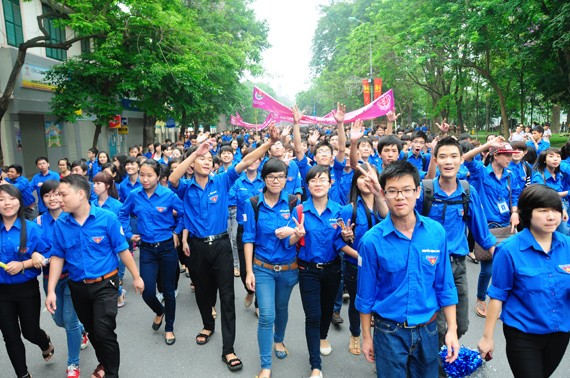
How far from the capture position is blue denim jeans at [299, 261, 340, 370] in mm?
3707

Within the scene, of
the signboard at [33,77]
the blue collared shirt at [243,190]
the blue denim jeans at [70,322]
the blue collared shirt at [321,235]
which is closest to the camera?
the blue collared shirt at [321,235]

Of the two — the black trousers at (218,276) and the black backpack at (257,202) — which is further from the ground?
the black backpack at (257,202)

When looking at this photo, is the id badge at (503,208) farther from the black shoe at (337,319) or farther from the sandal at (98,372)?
the sandal at (98,372)

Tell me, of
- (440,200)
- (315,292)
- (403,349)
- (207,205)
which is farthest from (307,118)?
(403,349)

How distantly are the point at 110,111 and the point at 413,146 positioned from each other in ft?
33.5

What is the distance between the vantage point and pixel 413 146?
25.3 feet

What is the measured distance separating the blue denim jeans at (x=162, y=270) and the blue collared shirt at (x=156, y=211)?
0.11m

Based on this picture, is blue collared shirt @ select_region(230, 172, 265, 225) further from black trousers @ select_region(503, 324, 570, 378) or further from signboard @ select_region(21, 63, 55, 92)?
signboard @ select_region(21, 63, 55, 92)

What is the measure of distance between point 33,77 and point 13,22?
1921mm

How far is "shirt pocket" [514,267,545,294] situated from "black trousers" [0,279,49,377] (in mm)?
3762

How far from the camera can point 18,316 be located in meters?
3.78

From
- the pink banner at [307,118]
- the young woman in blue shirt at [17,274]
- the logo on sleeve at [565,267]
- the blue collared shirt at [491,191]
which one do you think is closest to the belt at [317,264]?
the logo on sleeve at [565,267]

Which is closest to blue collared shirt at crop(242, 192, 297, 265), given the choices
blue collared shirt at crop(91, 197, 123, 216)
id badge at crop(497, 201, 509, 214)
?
blue collared shirt at crop(91, 197, 123, 216)

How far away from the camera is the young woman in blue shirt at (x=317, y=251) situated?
12.1 feet
